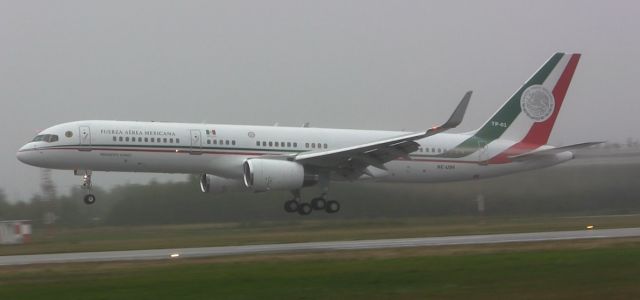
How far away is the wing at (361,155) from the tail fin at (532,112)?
4577 millimetres

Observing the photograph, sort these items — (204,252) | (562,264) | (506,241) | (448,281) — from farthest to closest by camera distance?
1. (506,241)
2. (204,252)
3. (562,264)
4. (448,281)

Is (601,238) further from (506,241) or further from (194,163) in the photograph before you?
(194,163)

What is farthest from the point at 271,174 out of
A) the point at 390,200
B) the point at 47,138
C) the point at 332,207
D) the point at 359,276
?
the point at 359,276

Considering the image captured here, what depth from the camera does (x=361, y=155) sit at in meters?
37.3

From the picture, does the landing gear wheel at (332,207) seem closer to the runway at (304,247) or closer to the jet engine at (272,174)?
the jet engine at (272,174)

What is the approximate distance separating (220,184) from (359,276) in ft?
71.2

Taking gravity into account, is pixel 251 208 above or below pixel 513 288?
above

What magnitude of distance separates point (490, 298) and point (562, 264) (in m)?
5.34

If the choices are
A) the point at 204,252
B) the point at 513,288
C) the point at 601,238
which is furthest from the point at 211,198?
the point at 513,288

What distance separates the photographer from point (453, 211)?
40312 mm

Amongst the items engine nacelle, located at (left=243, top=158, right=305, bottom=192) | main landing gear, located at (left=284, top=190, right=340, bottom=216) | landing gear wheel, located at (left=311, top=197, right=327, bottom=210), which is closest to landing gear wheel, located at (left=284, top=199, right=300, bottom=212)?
main landing gear, located at (left=284, top=190, right=340, bottom=216)

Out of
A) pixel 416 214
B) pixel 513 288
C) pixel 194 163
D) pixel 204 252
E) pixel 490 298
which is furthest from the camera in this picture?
pixel 416 214

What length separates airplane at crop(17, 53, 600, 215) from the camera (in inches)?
1416

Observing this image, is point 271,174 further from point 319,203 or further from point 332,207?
point 332,207
